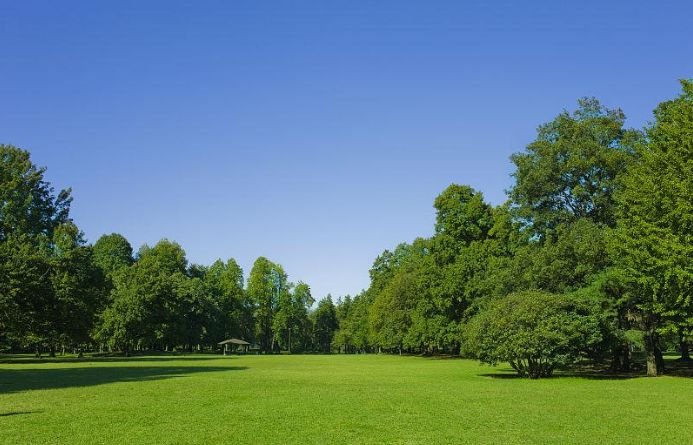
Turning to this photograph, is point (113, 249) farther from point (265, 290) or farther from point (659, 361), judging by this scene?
point (659, 361)

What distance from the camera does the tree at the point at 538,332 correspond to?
30.9 meters

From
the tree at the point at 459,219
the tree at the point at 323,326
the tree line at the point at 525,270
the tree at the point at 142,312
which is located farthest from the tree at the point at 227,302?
the tree at the point at 459,219

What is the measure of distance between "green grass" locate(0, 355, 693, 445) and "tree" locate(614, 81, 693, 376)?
5622 millimetres

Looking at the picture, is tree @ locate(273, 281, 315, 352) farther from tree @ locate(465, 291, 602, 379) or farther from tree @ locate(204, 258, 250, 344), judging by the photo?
tree @ locate(465, 291, 602, 379)

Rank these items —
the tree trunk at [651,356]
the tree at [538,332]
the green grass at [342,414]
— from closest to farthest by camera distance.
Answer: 1. the green grass at [342,414]
2. the tree at [538,332]
3. the tree trunk at [651,356]

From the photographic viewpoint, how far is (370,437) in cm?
1277

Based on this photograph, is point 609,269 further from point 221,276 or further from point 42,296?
point 221,276

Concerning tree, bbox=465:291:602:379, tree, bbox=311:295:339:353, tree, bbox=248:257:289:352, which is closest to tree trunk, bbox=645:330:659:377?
tree, bbox=465:291:602:379

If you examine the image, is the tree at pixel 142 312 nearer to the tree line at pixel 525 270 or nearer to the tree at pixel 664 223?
the tree line at pixel 525 270

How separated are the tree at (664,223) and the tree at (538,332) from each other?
353 centimetres

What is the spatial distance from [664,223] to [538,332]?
28.9ft

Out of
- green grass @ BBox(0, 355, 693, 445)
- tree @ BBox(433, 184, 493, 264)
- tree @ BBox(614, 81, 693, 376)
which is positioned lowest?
green grass @ BBox(0, 355, 693, 445)

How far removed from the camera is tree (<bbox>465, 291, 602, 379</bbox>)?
101 feet

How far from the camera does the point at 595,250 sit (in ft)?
118
